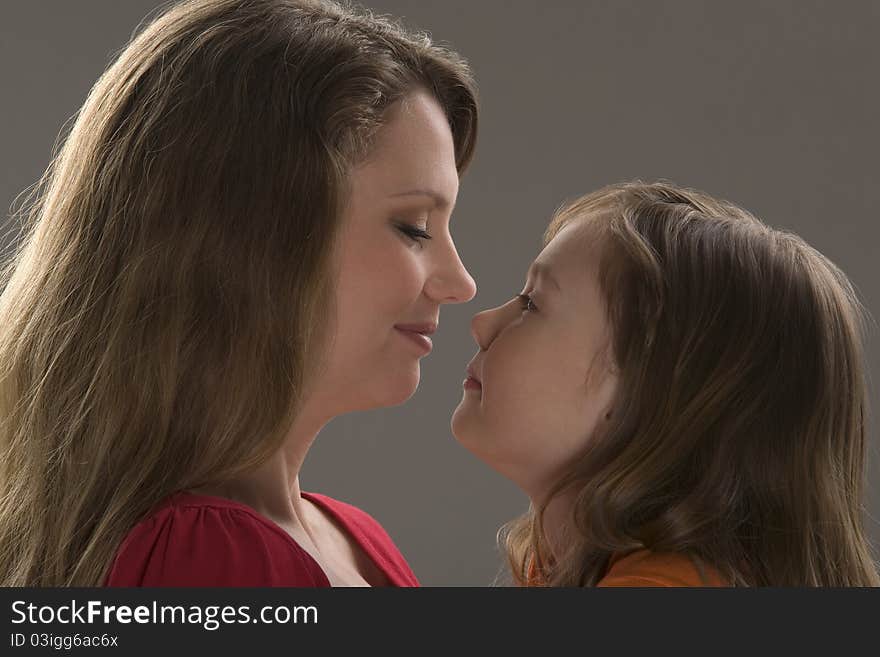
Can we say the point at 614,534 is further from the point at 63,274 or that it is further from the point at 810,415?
the point at 63,274

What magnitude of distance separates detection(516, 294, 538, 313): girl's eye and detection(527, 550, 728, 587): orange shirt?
383 mm

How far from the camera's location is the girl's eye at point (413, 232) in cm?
154

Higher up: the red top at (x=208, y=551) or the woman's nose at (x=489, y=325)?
the woman's nose at (x=489, y=325)

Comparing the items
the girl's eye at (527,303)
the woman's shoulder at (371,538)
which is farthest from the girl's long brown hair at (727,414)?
the woman's shoulder at (371,538)

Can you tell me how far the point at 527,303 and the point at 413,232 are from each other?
0.27 m

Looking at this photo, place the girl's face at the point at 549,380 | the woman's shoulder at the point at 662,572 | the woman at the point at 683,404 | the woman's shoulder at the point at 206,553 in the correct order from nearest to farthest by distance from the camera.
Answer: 1. the woman's shoulder at the point at 206,553
2. the woman's shoulder at the point at 662,572
3. the woman at the point at 683,404
4. the girl's face at the point at 549,380

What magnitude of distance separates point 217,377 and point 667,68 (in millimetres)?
2329

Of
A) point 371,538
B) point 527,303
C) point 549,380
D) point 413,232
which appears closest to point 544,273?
point 527,303

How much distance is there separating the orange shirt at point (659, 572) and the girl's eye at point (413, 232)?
47 cm

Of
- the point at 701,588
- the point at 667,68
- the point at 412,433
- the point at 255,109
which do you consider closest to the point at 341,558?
the point at 701,588

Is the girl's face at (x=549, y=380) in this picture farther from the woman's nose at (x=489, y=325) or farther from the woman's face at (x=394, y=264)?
the woman's face at (x=394, y=264)

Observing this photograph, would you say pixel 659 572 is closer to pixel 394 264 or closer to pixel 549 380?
pixel 549 380

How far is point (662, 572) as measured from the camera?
1447mm

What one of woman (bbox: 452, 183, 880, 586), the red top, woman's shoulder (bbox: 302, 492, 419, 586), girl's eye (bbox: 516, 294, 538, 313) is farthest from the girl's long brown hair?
the red top
